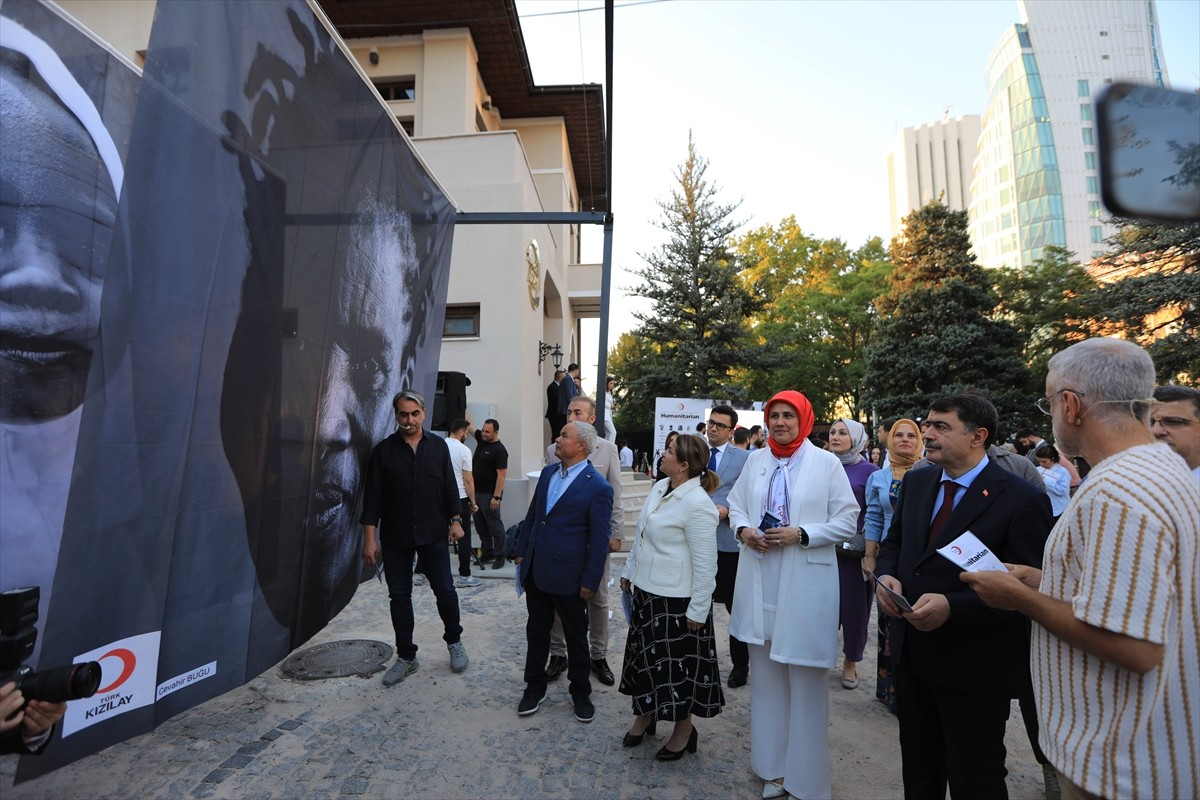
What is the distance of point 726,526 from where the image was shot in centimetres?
532

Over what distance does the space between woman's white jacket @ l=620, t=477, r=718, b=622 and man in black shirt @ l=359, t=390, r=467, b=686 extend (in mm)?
1800

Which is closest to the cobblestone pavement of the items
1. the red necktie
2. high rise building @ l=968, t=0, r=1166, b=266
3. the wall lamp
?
the red necktie

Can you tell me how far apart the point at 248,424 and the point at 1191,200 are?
379 cm

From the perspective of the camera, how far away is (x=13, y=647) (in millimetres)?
1863

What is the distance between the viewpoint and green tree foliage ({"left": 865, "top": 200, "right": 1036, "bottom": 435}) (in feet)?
70.7

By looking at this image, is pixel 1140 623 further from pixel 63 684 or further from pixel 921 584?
pixel 63 684

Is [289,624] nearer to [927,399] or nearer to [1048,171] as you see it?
[927,399]

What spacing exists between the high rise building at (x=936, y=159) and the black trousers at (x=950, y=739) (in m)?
129

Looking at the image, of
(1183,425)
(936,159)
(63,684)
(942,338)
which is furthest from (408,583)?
(936,159)

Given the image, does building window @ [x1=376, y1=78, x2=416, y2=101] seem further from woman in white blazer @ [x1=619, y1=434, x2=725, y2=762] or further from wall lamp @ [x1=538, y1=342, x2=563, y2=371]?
woman in white blazer @ [x1=619, y1=434, x2=725, y2=762]

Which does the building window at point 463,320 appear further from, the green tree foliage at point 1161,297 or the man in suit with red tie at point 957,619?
the green tree foliage at point 1161,297

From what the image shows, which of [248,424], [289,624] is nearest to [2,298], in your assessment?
[248,424]

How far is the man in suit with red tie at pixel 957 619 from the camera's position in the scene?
243 cm

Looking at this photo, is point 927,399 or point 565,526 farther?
point 927,399
